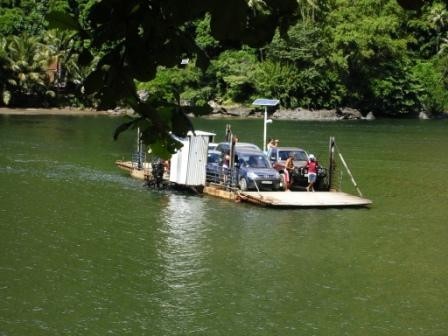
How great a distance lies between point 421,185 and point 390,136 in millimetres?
27782

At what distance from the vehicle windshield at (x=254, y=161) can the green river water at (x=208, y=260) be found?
2.17 meters

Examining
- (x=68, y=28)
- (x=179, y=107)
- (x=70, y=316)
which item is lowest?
(x=70, y=316)

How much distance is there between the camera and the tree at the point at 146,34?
330 cm

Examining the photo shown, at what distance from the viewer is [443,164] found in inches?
1721

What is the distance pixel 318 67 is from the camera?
8594cm

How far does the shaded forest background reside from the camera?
81.4 meters

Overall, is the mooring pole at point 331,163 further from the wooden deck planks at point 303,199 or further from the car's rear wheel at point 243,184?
the car's rear wheel at point 243,184

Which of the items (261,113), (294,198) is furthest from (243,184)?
(261,113)

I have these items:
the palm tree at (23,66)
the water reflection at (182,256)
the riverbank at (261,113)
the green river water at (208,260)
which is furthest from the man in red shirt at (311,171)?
the palm tree at (23,66)

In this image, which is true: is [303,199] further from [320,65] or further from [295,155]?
[320,65]

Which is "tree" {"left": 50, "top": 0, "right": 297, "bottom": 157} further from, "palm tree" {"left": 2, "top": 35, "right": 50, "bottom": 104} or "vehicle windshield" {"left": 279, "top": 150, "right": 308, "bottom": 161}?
"palm tree" {"left": 2, "top": 35, "right": 50, "bottom": 104}

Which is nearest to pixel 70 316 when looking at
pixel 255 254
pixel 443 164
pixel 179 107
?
pixel 255 254

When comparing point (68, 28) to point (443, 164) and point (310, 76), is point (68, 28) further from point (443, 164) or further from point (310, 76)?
point (310, 76)

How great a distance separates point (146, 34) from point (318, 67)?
83.8 m
